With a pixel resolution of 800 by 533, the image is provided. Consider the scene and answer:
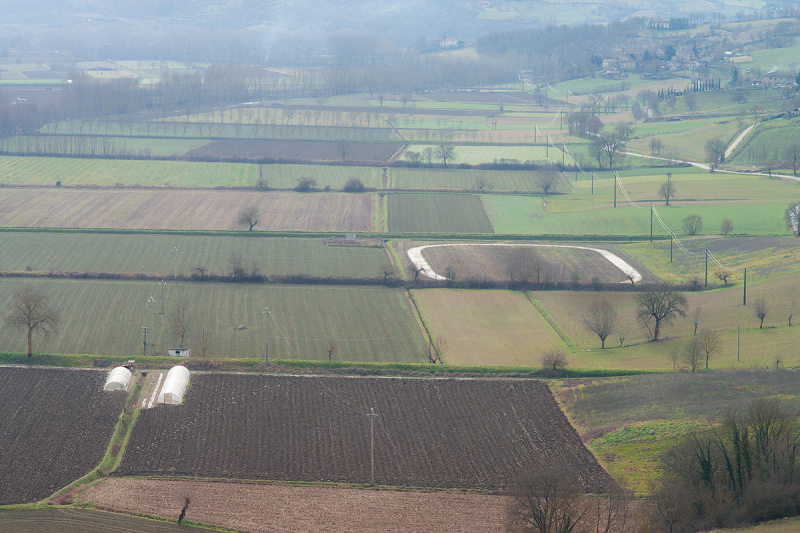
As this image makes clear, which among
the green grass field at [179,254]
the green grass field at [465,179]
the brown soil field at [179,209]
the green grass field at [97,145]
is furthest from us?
the green grass field at [97,145]

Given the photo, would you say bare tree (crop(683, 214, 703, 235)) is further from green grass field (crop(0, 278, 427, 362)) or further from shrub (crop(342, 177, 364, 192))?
shrub (crop(342, 177, 364, 192))

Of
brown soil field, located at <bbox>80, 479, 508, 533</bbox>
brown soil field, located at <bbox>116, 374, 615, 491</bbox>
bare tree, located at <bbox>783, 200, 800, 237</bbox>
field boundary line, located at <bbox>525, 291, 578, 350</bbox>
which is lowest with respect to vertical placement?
brown soil field, located at <bbox>80, 479, 508, 533</bbox>

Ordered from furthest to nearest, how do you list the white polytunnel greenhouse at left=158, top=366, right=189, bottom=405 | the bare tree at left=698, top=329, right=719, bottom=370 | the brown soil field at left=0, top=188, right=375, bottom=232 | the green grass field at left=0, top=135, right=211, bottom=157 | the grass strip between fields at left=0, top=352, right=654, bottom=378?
the green grass field at left=0, top=135, right=211, bottom=157
the brown soil field at left=0, top=188, right=375, bottom=232
the bare tree at left=698, top=329, right=719, bottom=370
the grass strip between fields at left=0, top=352, right=654, bottom=378
the white polytunnel greenhouse at left=158, top=366, right=189, bottom=405

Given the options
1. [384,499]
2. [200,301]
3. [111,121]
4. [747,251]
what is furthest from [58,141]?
[384,499]

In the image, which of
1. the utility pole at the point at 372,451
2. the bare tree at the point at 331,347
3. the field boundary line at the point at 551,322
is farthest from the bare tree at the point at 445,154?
the utility pole at the point at 372,451

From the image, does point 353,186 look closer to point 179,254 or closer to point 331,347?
point 179,254

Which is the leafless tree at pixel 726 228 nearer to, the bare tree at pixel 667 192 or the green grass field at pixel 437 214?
the bare tree at pixel 667 192

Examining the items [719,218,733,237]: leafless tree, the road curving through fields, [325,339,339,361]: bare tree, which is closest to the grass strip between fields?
[325,339,339,361]: bare tree
